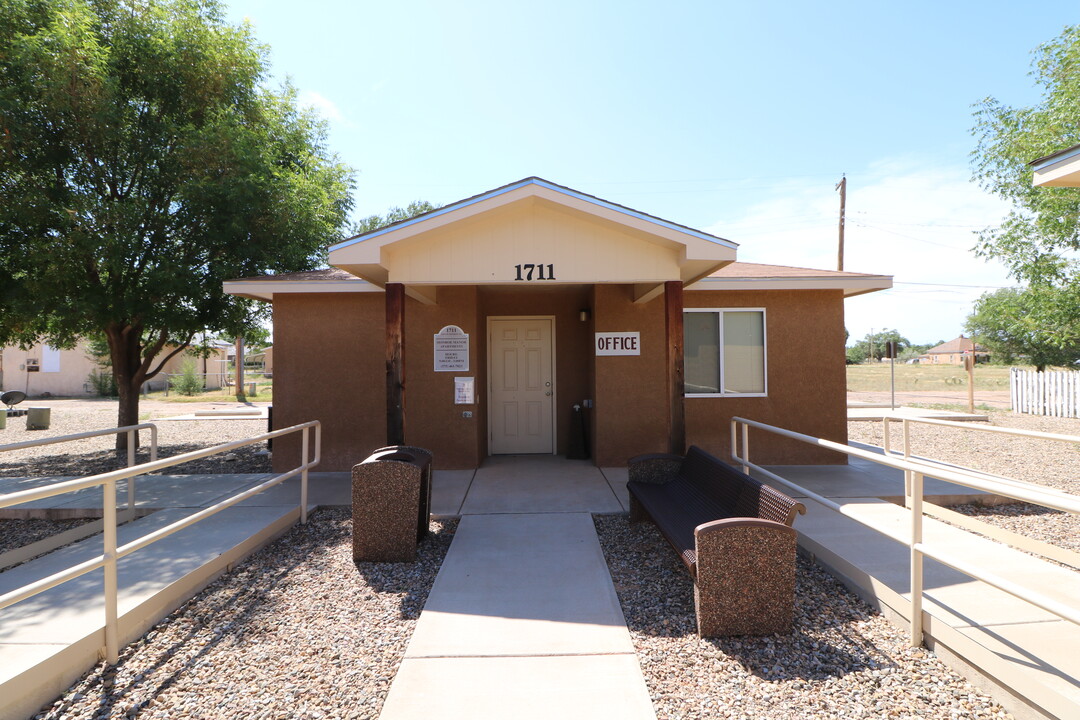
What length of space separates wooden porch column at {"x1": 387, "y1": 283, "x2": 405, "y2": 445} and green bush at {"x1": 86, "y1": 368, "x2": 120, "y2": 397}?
90.7 ft

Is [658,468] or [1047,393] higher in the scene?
[1047,393]

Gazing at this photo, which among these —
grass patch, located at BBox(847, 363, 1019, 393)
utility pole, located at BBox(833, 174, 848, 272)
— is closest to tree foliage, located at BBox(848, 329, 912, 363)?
grass patch, located at BBox(847, 363, 1019, 393)

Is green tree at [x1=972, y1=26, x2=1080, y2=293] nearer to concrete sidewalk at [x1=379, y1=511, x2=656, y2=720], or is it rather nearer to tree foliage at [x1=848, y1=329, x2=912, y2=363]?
concrete sidewalk at [x1=379, y1=511, x2=656, y2=720]

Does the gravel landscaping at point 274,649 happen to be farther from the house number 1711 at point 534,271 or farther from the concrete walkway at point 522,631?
the house number 1711 at point 534,271

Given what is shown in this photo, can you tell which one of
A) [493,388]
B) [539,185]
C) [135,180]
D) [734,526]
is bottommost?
[734,526]

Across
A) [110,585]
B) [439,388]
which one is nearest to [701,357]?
[439,388]

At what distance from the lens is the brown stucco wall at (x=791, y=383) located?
805 centimetres

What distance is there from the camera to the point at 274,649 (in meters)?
3.28

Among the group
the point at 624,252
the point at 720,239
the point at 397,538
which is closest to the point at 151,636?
the point at 397,538

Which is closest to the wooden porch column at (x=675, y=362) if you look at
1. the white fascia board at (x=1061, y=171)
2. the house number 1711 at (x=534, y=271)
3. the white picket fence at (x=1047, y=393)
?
the house number 1711 at (x=534, y=271)

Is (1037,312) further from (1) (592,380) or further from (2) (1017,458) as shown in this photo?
(1) (592,380)

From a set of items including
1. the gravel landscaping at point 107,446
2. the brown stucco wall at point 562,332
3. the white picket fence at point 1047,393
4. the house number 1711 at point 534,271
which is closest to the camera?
the house number 1711 at point 534,271

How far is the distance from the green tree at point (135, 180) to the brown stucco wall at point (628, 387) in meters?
5.69

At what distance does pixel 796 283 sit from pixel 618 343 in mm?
2618
